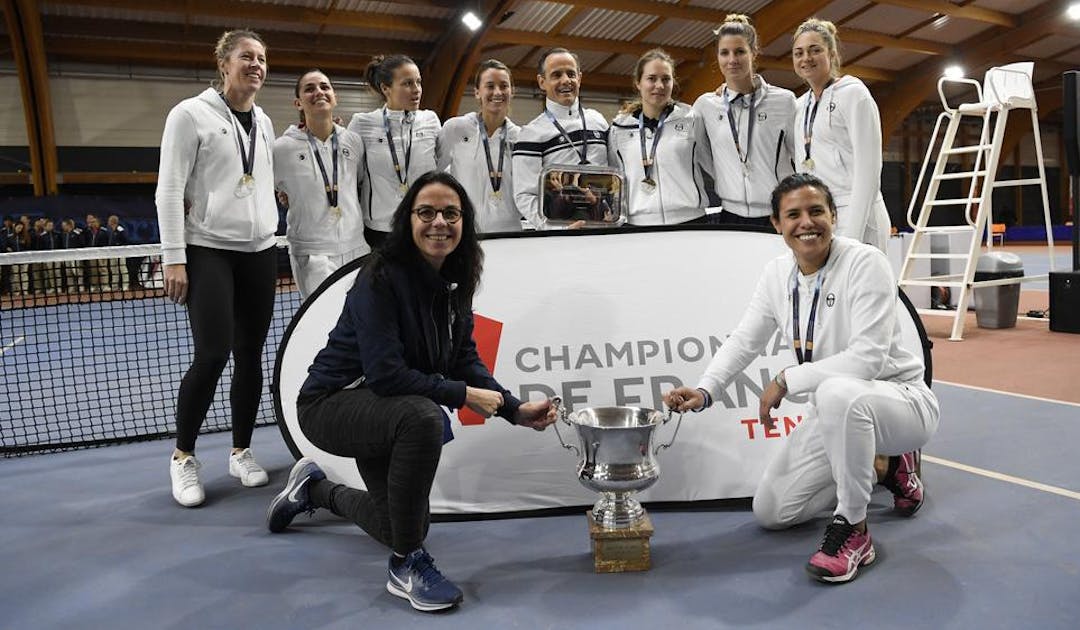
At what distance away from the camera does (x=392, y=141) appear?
151 inches

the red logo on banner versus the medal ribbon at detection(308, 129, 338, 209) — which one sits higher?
the medal ribbon at detection(308, 129, 338, 209)

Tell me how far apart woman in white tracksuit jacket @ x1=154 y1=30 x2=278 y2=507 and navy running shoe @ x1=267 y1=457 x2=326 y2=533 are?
57cm

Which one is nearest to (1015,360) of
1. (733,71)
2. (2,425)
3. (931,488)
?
(931,488)

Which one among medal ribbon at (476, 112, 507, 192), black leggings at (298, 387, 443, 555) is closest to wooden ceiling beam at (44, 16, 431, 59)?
medal ribbon at (476, 112, 507, 192)

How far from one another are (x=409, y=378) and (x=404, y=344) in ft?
0.48

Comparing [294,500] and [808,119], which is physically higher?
[808,119]

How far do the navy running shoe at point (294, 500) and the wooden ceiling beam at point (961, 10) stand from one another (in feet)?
58.0

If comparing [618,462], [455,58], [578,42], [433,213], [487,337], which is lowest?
[618,462]

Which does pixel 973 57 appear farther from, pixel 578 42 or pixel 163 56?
pixel 163 56

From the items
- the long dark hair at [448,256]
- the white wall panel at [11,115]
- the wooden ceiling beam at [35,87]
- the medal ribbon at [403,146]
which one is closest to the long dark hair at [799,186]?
the long dark hair at [448,256]

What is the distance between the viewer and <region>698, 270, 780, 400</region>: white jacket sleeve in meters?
2.70

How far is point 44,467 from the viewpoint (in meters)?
4.00

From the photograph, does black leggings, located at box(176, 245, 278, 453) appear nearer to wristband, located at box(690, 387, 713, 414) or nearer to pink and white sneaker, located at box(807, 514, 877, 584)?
wristband, located at box(690, 387, 713, 414)

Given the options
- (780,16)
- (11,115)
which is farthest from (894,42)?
(11,115)
